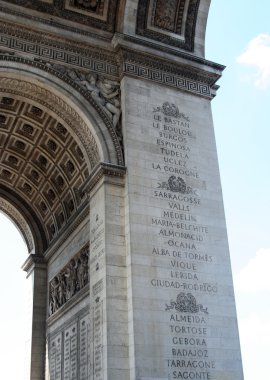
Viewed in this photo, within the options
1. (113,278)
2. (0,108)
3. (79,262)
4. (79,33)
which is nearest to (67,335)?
(79,262)

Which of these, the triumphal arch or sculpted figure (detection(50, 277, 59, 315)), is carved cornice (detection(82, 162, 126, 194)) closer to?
the triumphal arch

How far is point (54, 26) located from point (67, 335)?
1127 cm

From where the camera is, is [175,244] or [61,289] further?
[61,289]

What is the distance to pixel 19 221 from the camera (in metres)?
25.6

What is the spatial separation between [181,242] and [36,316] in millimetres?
9177

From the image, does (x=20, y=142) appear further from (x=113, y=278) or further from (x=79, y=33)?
(x=113, y=278)

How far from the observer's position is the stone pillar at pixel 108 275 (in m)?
15.5

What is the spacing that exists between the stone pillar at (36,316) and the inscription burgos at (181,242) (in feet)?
29.0

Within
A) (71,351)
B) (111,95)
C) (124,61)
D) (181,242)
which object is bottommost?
(71,351)

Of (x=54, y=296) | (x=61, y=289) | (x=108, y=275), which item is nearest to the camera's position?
(x=108, y=275)

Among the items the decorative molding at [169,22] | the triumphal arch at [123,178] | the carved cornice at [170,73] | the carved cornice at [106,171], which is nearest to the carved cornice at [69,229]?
the triumphal arch at [123,178]

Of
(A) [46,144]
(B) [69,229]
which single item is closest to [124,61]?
(A) [46,144]

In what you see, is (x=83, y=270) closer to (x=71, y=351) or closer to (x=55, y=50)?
(x=71, y=351)

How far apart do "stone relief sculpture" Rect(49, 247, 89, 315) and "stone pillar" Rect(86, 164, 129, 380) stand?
2.67 m
